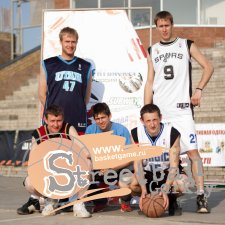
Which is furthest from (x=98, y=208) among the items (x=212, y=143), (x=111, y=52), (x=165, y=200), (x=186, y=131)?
(x=212, y=143)

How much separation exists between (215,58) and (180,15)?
3.55 metres

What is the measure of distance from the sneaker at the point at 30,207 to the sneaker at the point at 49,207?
9.3 inches

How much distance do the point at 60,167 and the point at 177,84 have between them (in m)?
1.68

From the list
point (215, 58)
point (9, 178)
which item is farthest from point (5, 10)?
point (9, 178)

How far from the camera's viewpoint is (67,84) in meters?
7.39

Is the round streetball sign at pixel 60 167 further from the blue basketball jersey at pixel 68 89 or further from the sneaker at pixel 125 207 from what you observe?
the blue basketball jersey at pixel 68 89

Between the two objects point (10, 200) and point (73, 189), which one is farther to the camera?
point (10, 200)

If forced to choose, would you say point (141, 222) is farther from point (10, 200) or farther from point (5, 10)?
point (5, 10)

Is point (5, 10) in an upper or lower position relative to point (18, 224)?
upper

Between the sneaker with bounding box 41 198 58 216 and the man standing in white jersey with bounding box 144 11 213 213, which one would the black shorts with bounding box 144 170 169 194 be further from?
the sneaker with bounding box 41 198 58 216

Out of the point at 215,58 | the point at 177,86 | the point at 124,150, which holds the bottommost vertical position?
the point at 124,150

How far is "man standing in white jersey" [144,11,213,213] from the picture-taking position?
7102mm

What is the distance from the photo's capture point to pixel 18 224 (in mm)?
6102

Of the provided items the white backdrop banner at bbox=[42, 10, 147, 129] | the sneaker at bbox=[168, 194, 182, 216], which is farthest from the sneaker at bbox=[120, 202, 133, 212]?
the white backdrop banner at bbox=[42, 10, 147, 129]
